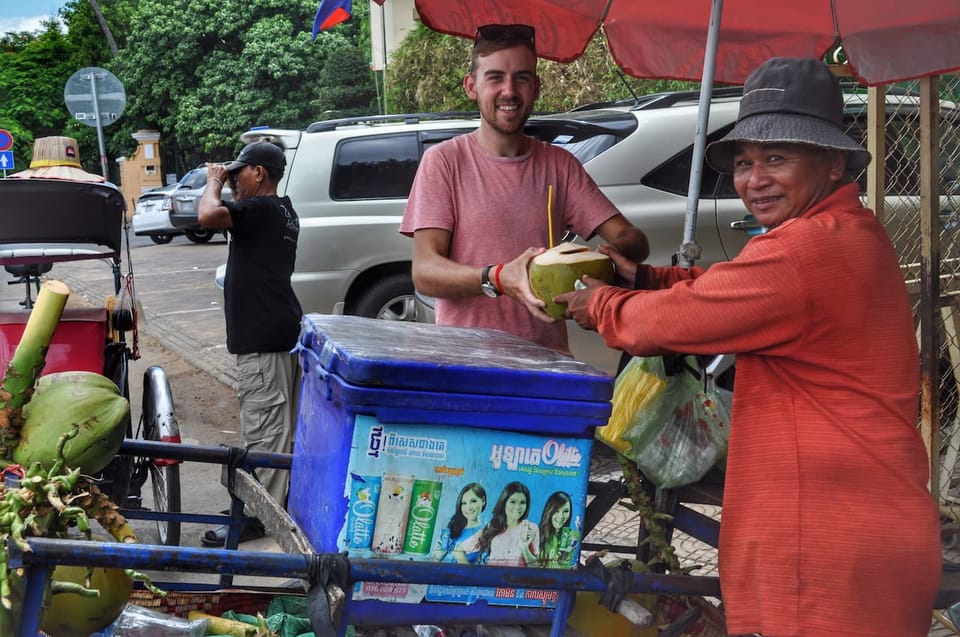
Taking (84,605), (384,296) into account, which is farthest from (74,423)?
(384,296)

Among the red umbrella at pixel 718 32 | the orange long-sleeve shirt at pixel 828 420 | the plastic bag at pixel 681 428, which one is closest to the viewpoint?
the orange long-sleeve shirt at pixel 828 420

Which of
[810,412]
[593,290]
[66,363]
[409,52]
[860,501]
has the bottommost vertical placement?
[66,363]

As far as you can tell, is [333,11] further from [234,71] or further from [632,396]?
[234,71]

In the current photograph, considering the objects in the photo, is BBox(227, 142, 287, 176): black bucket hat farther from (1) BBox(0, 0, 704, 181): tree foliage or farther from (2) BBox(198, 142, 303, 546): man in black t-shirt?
(1) BBox(0, 0, 704, 181): tree foliage

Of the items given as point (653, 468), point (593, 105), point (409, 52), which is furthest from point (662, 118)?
point (409, 52)

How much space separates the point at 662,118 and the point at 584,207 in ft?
11.2

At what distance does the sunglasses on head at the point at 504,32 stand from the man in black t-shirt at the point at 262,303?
2.16 metres

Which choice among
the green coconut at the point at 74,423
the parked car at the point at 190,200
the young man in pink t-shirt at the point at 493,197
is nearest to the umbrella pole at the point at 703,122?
the young man in pink t-shirt at the point at 493,197

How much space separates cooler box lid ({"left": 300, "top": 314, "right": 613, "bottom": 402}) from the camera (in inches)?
75.7

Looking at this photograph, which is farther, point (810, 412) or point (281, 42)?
point (281, 42)

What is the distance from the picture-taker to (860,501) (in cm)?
194

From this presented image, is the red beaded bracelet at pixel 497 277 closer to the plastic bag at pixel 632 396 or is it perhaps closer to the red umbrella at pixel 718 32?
the plastic bag at pixel 632 396

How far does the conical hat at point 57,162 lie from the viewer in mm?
5371

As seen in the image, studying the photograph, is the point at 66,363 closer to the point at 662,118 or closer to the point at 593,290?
the point at 593,290
